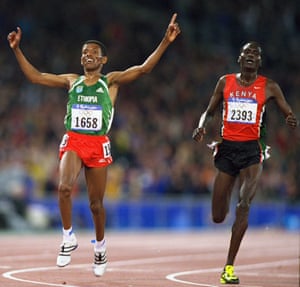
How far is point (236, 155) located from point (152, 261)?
12.2 feet

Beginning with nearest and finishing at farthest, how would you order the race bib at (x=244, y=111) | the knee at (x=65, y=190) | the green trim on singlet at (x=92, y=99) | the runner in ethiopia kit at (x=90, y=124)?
the knee at (x=65, y=190) → the runner in ethiopia kit at (x=90, y=124) → the green trim on singlet at (x=92, y=99) → the race bib at (x=244, y=111)

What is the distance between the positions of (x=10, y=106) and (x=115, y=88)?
16.8 metres

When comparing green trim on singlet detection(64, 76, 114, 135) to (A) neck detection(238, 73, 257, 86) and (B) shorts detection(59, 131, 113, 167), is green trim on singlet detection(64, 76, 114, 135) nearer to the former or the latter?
(B) shorts detection(59, 131, 113, 167)

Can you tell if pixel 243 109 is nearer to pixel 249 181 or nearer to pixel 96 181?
pixel 249 181

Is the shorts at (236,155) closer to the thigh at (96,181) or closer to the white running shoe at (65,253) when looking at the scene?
the thigh at (96,181)

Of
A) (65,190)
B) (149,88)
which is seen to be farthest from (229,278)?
(149,88)

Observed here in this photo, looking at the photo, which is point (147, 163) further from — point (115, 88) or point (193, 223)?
point (115, 88)

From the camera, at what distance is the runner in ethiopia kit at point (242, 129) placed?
11734 mm

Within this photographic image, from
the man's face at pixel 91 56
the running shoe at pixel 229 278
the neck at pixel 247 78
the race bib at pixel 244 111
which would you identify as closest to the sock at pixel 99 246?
the running shoe at pixel 229 278

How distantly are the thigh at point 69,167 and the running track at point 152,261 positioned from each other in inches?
40.6

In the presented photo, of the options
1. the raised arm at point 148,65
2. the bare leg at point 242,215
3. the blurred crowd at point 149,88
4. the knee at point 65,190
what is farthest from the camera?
the blurred crowd at point 149,88

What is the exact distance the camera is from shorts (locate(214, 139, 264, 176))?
11.9 meters

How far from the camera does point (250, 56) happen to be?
38.6ft

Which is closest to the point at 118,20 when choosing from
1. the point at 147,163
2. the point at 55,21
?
the point at 55,21
